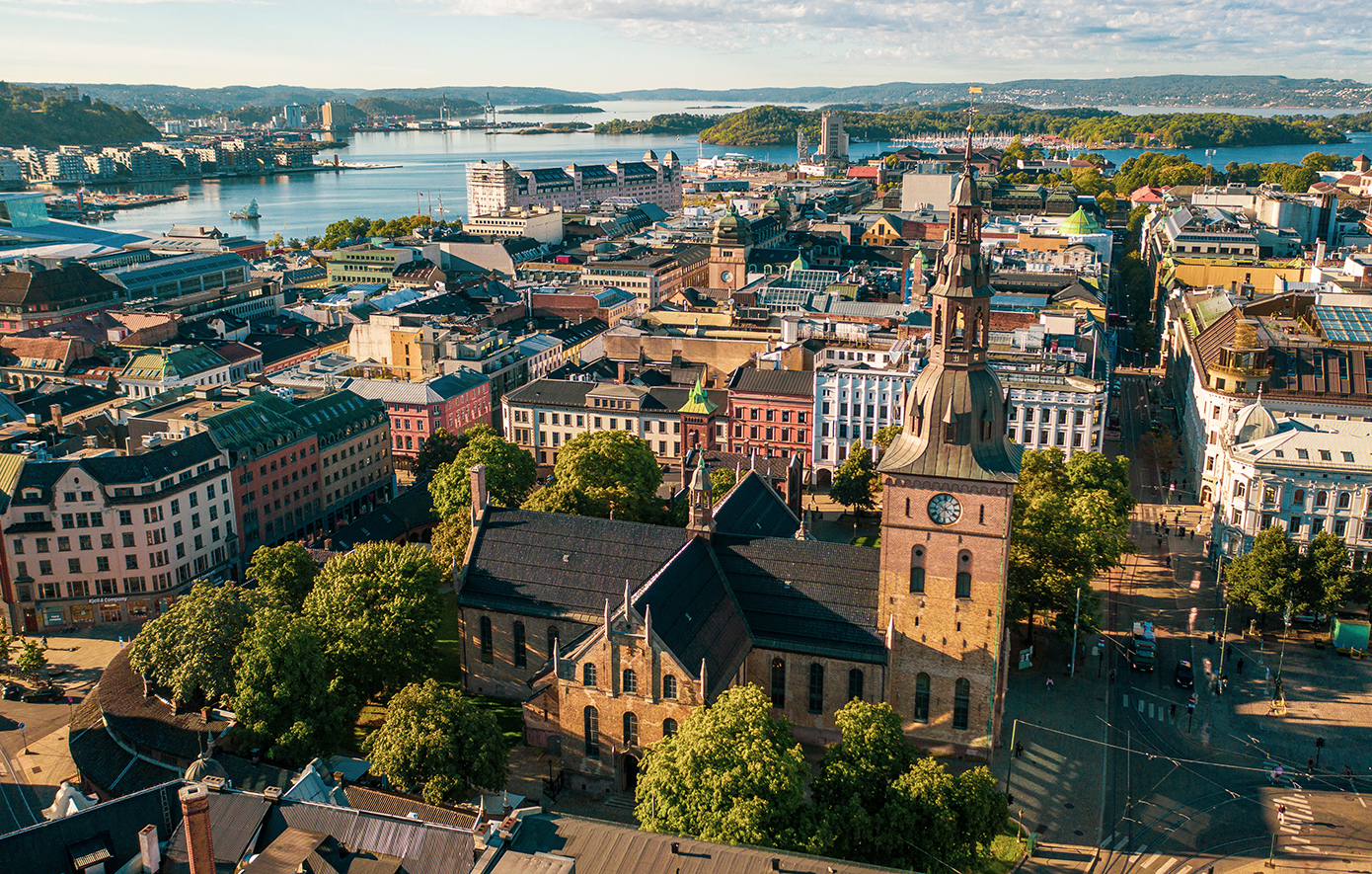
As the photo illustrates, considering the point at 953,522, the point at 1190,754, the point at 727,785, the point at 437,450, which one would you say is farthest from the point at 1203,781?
the point at 437,450

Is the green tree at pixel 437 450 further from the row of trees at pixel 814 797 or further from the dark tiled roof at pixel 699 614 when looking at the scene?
the row of trees at pixel 814 797

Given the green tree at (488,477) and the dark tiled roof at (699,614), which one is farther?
the green tree at (488,477)

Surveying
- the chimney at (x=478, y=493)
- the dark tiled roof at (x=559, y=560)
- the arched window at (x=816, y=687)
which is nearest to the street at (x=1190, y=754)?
the arched window at (x=816, y=687)

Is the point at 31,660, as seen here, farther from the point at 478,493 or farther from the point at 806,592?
the point at 806,592

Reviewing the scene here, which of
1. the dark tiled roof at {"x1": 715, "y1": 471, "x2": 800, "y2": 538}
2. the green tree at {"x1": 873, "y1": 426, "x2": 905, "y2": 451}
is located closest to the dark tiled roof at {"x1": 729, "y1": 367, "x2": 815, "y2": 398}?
the green tree at {"x1": 873, "y1": 426, "x2": 905, "y2": 451}

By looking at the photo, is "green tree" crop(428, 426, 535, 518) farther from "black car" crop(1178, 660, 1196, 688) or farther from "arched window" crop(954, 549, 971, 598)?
"black car" crop(1178, 660, 1196, 688)
